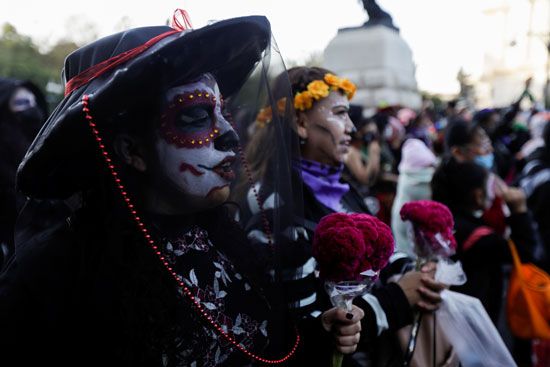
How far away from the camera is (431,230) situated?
6.18ft

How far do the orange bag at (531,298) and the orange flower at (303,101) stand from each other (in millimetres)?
1416

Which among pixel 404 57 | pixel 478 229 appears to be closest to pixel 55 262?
Answer: pixel 478 229

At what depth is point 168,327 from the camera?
45.9 inches

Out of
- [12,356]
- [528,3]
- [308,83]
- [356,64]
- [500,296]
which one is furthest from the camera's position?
[528,3]

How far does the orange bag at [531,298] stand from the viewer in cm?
267

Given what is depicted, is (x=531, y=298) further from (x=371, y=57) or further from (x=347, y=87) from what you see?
(x=371, y=57)

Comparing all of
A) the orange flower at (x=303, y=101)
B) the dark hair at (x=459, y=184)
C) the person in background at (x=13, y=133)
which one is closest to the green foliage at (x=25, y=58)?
the person in background at (x=13, y=133)

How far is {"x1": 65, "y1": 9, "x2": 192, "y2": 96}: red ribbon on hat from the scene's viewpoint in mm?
1176

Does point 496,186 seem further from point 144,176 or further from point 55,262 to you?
point 55,262

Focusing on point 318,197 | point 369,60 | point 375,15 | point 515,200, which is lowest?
point 369,60

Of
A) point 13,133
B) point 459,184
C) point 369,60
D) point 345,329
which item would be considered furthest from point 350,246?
point 369,60

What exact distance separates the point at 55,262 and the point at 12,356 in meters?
0.24

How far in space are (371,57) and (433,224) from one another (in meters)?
8.40

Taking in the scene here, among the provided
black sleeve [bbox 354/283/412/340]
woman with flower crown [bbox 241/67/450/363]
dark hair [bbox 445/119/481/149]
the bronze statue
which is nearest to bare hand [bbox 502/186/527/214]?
woman with flower crown [bbox 241/67/450/363]
